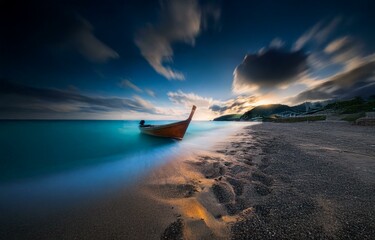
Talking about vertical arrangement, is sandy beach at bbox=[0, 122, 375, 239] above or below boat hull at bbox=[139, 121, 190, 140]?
below

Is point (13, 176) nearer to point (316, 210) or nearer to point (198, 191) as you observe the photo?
point (198, 191)

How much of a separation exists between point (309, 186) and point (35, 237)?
6.67 metres

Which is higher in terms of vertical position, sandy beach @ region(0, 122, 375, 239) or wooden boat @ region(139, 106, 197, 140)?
wooden boat @ region(139, 106, 197, 140)

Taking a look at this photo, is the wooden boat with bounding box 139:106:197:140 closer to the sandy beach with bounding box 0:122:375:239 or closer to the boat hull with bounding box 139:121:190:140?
the boat hull with bounding box 139:121:190:140

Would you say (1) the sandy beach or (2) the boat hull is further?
(2) the boat hull

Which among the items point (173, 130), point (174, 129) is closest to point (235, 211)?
point (174, 129)

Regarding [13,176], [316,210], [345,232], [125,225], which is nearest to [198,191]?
[125,225]

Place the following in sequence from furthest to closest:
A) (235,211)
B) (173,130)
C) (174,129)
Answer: (173,130), (174,129), (235,211)

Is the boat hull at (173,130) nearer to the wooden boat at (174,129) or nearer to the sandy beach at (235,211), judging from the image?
the wooden boat at (174,129)

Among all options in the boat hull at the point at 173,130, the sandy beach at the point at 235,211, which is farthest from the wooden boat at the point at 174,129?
the sandy beach at the point at 235,211

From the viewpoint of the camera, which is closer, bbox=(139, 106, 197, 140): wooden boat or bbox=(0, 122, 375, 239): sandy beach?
bbox=(0, 122, 375, 239): sandy beach

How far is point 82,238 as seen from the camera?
2555mm

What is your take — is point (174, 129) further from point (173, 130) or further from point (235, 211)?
point (235, 211)

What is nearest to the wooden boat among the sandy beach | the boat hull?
the boat hull
